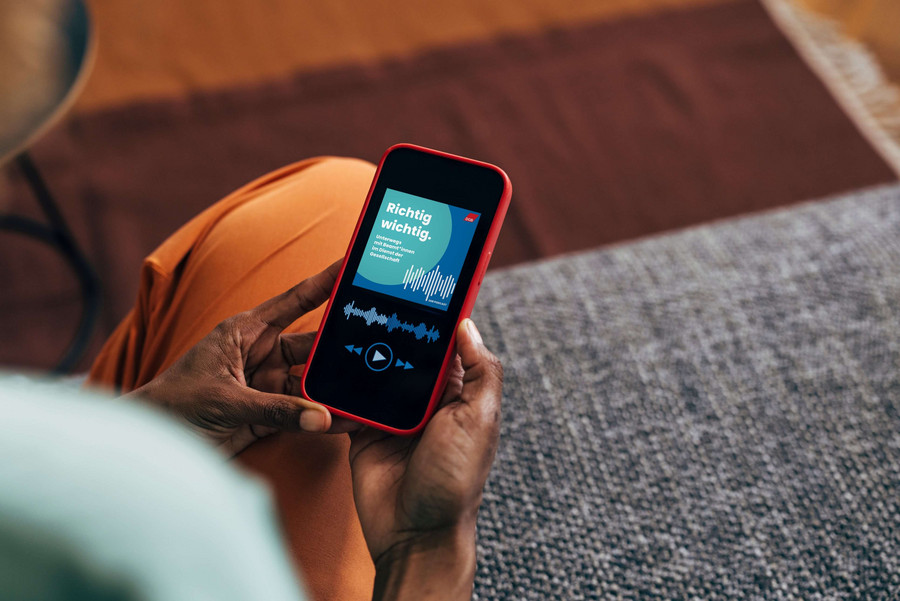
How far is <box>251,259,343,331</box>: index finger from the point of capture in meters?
0.60

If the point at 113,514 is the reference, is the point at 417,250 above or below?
below

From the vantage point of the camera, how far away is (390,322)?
613 millimetres

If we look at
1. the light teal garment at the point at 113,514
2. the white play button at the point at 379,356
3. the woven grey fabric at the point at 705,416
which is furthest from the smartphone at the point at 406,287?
the light teal garment at the point at 113,514

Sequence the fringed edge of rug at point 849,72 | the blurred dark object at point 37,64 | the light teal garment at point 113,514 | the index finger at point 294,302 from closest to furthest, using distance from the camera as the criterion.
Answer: the light teal garment at point 113,514
the index finger at point 294,302
the blurred dark object at point 37,64
the fringed edge of rug at point 849,72

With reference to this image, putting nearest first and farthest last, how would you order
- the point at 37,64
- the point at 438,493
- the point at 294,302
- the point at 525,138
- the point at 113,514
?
the point at 113,514 < the point at 438,493 < the point at 294,302 < the point at 37,64 < the point at 525,138

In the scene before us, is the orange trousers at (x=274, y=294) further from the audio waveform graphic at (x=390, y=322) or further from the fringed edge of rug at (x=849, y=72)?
the fringed edge of rug at (x=849, y=72)

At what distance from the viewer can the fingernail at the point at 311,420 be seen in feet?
1.79

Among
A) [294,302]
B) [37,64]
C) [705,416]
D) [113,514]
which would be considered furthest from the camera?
[37,64]

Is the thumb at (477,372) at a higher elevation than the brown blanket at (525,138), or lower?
higher

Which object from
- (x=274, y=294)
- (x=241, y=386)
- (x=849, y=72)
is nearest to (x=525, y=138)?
(x=849, y=72)

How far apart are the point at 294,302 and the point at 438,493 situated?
0.72ft

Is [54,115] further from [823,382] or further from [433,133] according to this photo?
[823,382]

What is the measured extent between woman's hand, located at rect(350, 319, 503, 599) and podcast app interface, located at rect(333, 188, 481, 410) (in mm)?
42

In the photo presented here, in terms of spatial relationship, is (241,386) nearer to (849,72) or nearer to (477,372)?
(477,372)
